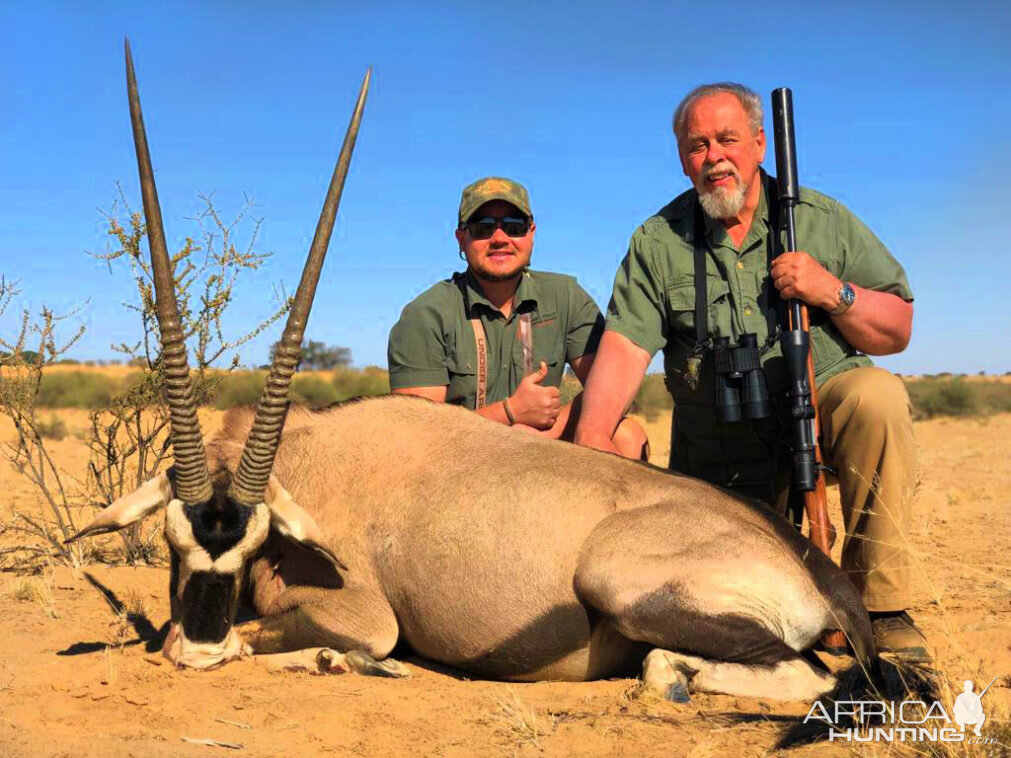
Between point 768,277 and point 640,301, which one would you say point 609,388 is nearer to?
point 640,301

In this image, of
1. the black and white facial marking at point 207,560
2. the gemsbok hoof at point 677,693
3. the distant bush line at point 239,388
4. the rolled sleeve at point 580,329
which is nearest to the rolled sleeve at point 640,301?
the rolled sleeve at point 580,329

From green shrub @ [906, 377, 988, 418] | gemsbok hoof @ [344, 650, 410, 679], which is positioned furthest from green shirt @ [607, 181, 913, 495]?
green shrub @ [906, 377, 988, 418]

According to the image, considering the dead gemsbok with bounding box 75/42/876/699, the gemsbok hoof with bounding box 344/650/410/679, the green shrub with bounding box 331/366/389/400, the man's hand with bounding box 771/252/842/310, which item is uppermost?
the green shrub with bounding box 331/366/389/400

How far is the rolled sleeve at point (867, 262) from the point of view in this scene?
593 centimetres

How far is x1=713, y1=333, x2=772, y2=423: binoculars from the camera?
5.62 m

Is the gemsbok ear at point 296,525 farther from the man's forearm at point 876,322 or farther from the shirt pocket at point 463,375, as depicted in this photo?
the man's forearm at point 876,322

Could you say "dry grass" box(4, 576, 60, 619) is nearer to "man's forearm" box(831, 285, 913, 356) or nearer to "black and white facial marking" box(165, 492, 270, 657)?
"black and white facial marking" box(165, 492, 270, 657)

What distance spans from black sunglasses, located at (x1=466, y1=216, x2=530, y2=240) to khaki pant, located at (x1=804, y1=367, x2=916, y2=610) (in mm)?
2555

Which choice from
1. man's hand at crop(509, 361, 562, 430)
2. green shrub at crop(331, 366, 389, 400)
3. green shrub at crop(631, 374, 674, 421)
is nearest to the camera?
man's hand at crop(509, 361, 562, 430)

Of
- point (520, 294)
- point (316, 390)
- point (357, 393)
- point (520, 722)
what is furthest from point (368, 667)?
point (357, 393)

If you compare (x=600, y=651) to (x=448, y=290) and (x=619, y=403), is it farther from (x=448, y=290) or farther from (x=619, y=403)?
(x=448, y=290)

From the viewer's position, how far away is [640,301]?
20.4ft

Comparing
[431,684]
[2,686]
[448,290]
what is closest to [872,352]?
[448,290]

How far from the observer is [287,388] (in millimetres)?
4633
